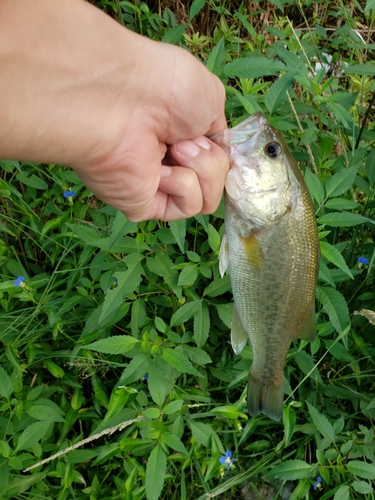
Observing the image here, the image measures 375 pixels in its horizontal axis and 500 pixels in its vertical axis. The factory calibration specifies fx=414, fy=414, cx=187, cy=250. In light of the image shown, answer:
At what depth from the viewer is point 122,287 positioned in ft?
6.56

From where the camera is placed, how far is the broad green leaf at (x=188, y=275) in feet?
7.13

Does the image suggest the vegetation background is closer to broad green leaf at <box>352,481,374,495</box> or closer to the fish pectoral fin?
broad green leaf at <box>352,481,374,495</box>

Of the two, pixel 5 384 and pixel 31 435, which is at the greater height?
pixel 5 384

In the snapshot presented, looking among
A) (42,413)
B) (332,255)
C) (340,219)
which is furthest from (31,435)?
(340,219)

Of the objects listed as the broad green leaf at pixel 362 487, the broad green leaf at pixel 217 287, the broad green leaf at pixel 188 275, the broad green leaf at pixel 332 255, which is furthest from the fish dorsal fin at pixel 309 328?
the broad green leaf at pixel 362 487

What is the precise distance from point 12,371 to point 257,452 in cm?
157

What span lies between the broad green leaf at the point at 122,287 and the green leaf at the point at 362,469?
138 centimetres

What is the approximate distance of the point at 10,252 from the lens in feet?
8.84

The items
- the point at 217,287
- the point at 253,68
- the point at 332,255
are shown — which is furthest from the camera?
the point at 217,287

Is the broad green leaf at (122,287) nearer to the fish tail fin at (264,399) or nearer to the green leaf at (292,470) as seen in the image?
the fish tail fin at (264,399)

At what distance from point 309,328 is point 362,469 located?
713mm

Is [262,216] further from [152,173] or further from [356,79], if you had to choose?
[356,79]

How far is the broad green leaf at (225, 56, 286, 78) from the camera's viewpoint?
76.0 inches

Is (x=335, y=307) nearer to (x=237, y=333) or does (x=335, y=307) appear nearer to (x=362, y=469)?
(x=237, y=333)
